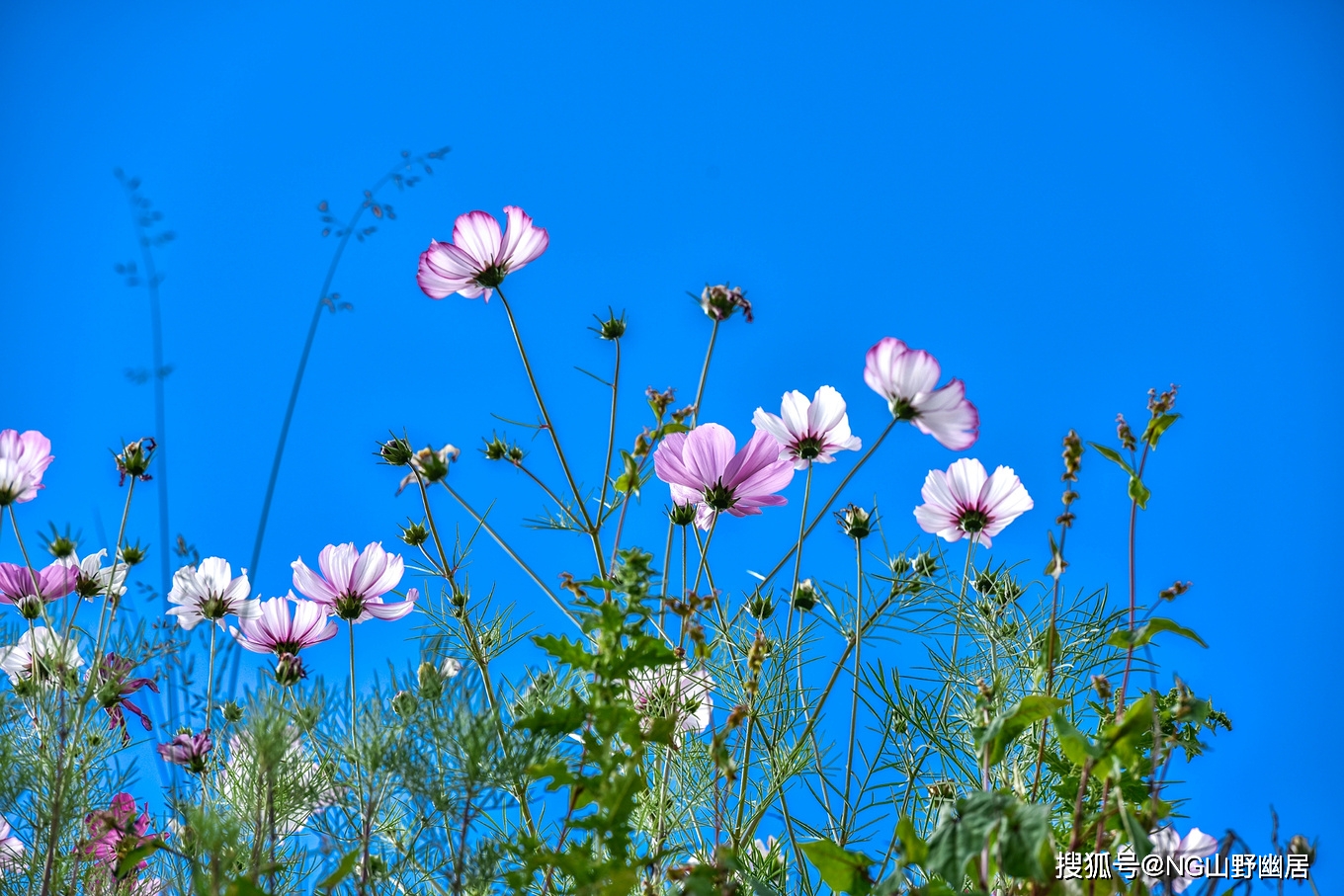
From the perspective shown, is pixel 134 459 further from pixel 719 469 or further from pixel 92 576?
pixel 719 469

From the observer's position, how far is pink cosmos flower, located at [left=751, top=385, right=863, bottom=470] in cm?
74

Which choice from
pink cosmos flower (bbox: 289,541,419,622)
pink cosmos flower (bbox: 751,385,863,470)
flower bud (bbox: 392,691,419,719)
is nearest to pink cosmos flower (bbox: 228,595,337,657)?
pink cosmos flower (bbox: 289,541,419,622)

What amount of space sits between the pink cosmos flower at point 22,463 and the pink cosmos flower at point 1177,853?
2.54 feet

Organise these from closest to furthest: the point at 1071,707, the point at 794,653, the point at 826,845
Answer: the point at 826,845 → the point at 1071,707 → the point at 794,653

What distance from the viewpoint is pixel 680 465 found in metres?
0.66

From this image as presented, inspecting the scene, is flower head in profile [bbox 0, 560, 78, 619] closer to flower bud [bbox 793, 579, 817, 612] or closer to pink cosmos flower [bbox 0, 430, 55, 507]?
pink cosmos flower [bbox 0, 430, 55, 507]

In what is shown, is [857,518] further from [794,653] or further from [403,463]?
[403,463]

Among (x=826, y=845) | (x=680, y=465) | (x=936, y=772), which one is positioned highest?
(x=680, y=465)

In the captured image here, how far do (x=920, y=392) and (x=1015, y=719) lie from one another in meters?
0.27

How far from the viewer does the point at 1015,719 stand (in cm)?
41

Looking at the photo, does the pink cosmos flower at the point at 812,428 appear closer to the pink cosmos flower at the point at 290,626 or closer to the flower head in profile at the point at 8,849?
the pink cosmos flower at the point at 290,626

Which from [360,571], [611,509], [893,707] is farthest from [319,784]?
[893,707]

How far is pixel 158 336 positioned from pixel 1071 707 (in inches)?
26.1

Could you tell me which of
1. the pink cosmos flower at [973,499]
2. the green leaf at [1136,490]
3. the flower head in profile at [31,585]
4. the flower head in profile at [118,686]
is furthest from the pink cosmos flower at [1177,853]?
the flower head in profile at [31,585]
